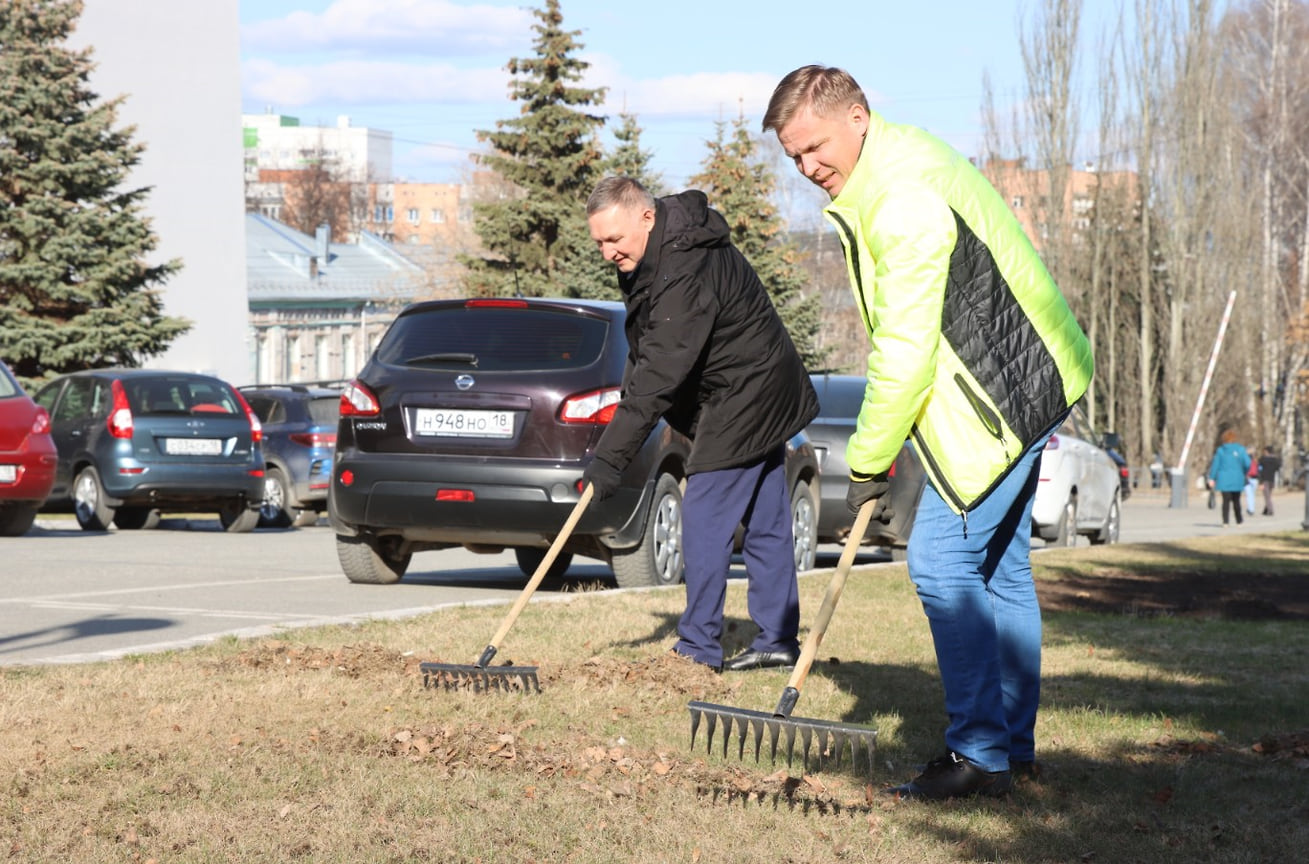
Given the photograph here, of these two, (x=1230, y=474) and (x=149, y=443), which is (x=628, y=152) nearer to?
(x=1230, y=474)

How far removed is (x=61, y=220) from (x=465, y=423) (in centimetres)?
2305

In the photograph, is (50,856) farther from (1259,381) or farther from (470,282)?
(1259,381)

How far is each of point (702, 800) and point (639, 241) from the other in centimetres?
267

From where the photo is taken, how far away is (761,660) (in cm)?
699

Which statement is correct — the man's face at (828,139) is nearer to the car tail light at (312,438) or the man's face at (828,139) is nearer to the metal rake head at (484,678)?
the metal rake head at (484,678)

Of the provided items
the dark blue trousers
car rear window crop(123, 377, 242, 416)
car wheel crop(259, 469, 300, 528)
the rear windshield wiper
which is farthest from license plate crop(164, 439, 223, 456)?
the dark blue trousers

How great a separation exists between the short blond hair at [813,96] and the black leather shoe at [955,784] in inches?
70.2

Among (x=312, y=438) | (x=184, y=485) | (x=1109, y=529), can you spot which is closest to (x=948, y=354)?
(x=184, y=485)

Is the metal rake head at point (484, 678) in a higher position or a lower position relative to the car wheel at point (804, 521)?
higher

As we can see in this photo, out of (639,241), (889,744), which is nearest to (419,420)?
(639,241)

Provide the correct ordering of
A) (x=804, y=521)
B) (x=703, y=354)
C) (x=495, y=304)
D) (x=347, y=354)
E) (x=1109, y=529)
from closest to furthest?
1. (x=703, y=354)
2. (x=495, y=304)
3. (x=804, y=521)
4. (x=1109, y=529)
5. (x=347, y=354)

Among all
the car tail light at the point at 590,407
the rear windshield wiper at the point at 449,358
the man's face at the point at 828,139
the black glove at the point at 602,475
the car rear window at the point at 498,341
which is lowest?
the car tail light at the point at 590,407

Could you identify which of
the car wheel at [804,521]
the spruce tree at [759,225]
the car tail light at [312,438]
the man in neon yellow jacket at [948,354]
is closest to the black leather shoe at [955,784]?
the man in neon yellow jacket at [948,354]

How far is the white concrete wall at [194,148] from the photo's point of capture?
2020 inches
